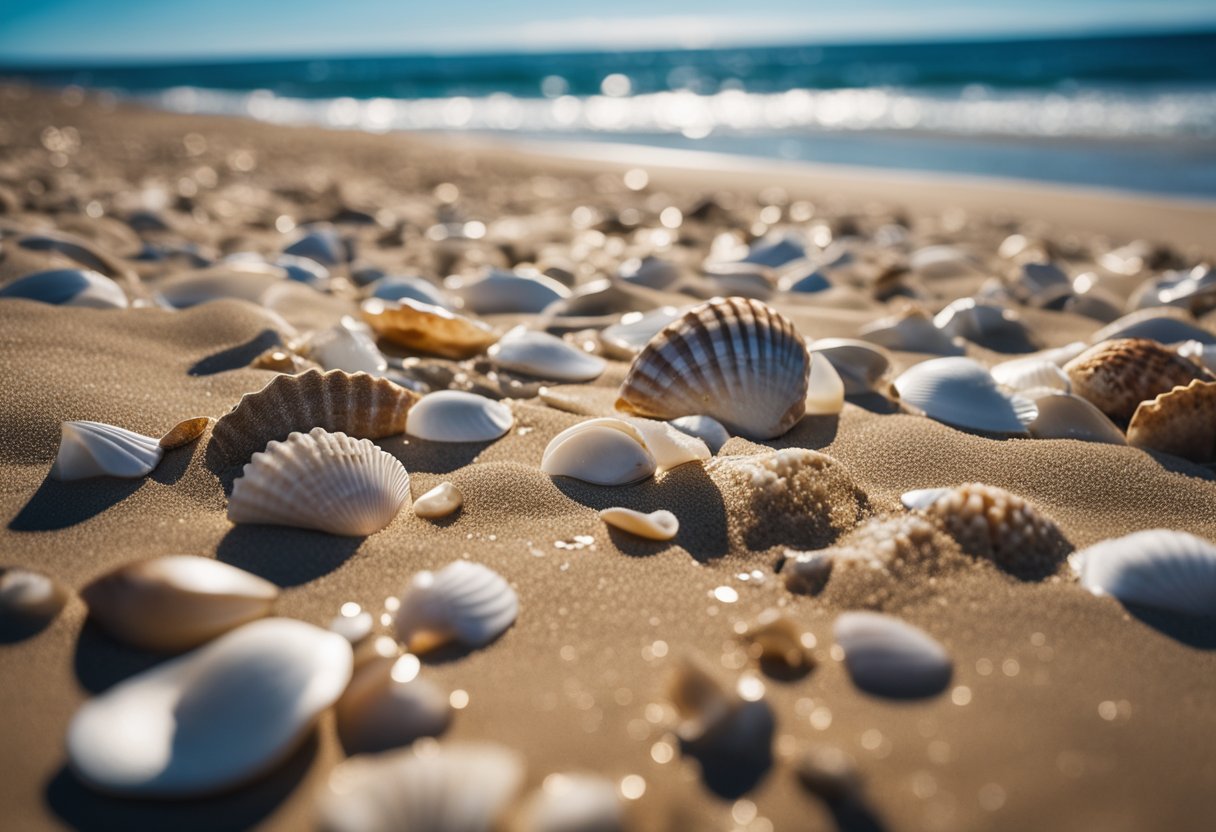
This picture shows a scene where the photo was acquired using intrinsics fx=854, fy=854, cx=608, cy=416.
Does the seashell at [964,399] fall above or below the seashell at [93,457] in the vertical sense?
below

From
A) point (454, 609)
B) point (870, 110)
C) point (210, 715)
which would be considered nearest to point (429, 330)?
point (454, 609)

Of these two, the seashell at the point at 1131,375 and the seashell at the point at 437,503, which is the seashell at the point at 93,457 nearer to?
the seashell at the point at 437,503

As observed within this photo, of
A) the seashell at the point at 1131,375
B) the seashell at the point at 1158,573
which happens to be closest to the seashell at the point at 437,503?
the seashell at the point at 1158,573

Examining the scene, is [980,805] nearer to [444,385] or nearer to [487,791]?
[487,791]

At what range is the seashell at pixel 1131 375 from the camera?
2096 mm

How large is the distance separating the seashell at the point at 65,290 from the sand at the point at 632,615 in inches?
5.0

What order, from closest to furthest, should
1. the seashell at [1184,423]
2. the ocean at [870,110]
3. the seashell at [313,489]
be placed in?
1. the seashell at [313,489]
2. the seashell at [1184,423]
3. the ocean at [870,110]

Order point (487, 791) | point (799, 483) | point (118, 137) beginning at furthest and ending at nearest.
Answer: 1. point (118, 137)
2. point (799, 483)
3. point (487, 791)

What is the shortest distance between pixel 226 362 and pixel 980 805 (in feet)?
6.56

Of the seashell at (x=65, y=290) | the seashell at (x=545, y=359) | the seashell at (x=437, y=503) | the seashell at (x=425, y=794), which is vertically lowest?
the seashell at (x=545, y=359)

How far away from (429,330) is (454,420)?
2.02 feet

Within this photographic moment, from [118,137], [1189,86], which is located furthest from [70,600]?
[1189,86]

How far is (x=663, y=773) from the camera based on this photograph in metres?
0.99

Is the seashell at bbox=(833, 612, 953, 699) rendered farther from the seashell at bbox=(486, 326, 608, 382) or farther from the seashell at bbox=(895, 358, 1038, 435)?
the seashell at bbox=(486, 326, 608, 382)
